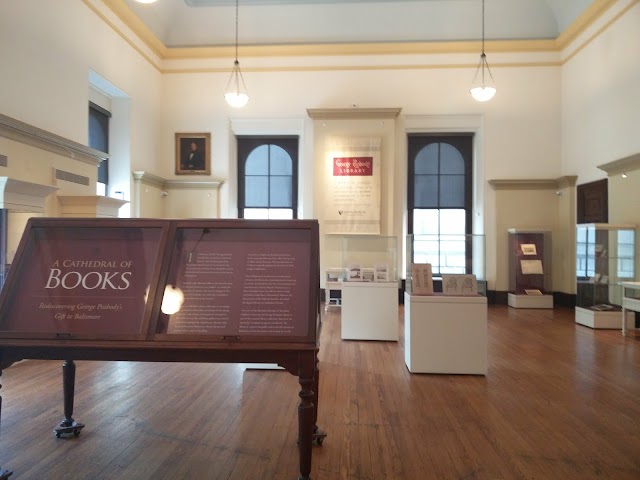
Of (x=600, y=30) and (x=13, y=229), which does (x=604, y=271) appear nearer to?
(x=600, y=30)

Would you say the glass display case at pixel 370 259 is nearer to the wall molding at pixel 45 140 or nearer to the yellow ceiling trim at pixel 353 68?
the wall molding at pixel 45 140

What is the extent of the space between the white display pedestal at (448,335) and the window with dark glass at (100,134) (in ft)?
26.3

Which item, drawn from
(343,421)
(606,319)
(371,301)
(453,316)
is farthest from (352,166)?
(343,421)

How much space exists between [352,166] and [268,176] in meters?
2.62

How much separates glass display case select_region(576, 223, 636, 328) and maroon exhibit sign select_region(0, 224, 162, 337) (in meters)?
8.07

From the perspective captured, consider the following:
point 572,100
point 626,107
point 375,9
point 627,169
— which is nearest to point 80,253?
point 627,169

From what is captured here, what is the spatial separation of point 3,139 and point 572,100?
1200 cm

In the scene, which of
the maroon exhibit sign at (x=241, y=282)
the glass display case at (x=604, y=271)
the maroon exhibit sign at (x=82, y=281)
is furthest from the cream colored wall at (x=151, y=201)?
A: the glass display case at (x=604, y=271)

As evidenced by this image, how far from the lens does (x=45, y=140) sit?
20.9 feet

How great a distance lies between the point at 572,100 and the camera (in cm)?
1002

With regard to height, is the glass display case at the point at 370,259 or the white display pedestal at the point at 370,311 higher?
the glass display case at the point at 370,259

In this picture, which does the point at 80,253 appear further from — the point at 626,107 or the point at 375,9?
the point at 375,9

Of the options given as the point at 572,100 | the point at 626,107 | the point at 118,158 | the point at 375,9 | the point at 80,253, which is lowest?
the point at 80,253

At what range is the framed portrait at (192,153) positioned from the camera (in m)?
11.1
